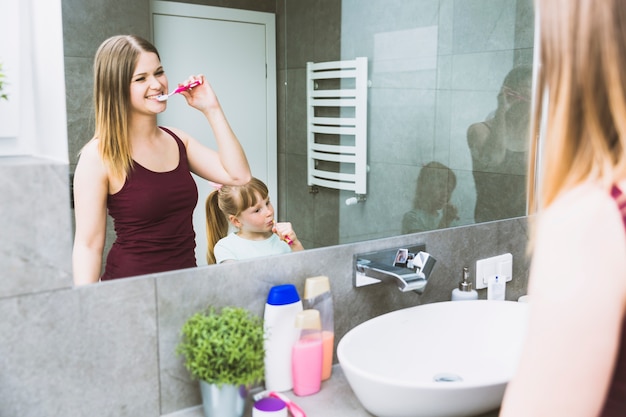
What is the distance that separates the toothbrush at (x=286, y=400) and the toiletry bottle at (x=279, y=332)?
46mm

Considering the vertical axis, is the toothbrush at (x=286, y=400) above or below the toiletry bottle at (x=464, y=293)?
below

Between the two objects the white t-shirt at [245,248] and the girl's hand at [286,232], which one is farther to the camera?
the girl's hand at [286,232]

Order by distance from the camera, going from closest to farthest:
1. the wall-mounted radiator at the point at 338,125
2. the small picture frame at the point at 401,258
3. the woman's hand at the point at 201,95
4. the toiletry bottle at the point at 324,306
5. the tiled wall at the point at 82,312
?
1. the tiled wall at the point at 82,312
2. the woman's hand at the point at 201,95
3. the toiletry bottle at the point at 324,306
4. the wall-mounted radiator at the point at 338,125
5. the small picture frame at the point at 401,258

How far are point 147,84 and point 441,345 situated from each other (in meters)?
0.99

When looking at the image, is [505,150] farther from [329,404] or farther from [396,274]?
[329,404]

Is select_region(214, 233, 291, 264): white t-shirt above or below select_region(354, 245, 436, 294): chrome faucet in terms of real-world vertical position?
above

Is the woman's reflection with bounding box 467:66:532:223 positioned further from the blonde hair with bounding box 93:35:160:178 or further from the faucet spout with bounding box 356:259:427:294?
the blonde hair with bounding box 93:35:160:178

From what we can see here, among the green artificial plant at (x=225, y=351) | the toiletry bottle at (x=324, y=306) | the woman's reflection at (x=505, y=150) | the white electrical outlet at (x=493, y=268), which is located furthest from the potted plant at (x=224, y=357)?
the woman's reflection at (x=505, y=150)

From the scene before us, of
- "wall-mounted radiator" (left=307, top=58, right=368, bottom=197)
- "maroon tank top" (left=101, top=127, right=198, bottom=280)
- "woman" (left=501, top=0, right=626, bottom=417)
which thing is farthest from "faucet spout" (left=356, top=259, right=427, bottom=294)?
"woman" (left=501, top=0, right=626, bottom=417)

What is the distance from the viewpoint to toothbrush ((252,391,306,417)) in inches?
52.7

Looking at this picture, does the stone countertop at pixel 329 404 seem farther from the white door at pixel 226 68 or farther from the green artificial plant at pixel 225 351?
the white door at pixel 226 68

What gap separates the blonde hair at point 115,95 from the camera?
1261 mm

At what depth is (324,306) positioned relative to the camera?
5.06ft

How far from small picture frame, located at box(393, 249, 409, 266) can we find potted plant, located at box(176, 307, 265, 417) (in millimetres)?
553
